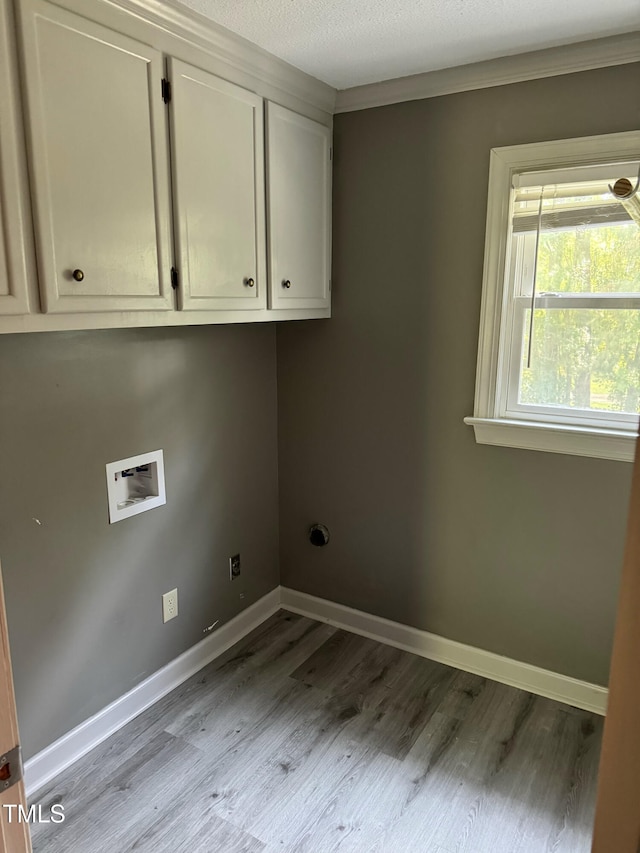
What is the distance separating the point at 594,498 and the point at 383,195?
4.64ft

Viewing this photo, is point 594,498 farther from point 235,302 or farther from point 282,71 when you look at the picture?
point 282,71

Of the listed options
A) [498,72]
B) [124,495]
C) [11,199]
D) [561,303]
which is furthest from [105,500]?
[498,72]

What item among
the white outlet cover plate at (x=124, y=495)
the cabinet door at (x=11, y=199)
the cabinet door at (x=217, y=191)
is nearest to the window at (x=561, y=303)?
the cabinet door at (x=217, y=191)

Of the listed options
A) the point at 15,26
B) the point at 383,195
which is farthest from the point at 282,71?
the point at 15,26

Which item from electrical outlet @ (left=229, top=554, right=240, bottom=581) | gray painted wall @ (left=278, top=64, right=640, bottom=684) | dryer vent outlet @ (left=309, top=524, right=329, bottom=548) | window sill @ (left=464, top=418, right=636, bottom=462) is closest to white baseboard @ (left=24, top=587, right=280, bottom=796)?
electrical outlet @ (left=229, top=554, right=240, bottom=581)

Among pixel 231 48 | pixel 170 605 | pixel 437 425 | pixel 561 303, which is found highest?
pixel 231 48

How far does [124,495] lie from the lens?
85.0 inches

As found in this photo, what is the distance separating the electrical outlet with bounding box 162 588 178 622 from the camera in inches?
93.0

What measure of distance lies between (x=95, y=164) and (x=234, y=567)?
1766 millimetres

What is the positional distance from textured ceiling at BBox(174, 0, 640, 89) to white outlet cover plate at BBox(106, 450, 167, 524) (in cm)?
141

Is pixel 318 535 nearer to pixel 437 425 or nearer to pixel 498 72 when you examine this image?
pixel 437 425

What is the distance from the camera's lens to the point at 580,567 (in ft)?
7.41

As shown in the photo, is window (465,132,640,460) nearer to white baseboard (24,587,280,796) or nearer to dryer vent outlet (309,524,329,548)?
dryer vent outlet (309,524,329,548)

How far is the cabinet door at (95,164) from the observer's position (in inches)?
56.2
